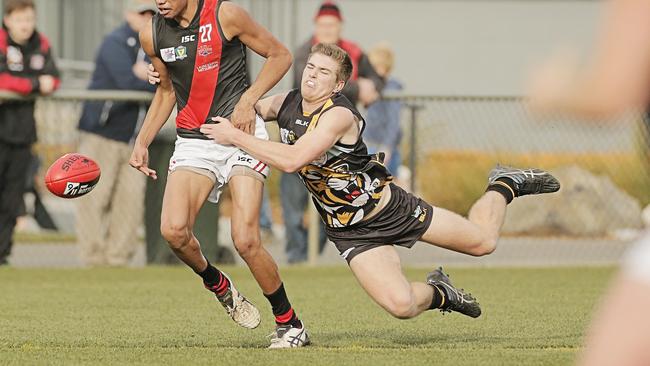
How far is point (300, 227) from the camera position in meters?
12.7

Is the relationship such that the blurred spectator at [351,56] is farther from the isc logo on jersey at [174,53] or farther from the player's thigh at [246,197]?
the player's thigh at [246,197]

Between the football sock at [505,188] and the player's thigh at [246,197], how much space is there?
1458 millimetres

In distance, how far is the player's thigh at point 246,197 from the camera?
7.17 meters

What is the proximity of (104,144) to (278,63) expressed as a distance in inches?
203

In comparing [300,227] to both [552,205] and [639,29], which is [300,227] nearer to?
[552,205]

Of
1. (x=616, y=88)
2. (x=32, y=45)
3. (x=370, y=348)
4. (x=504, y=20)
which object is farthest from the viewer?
(x=504, y=20)

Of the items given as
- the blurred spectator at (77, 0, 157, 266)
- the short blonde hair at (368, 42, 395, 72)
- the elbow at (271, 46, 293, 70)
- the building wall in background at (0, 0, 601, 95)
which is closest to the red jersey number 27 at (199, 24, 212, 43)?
the elbow at (271, 46, 293, 70)

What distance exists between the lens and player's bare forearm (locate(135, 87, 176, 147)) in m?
7.69

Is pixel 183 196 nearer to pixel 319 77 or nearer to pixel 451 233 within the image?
pixel 319 77

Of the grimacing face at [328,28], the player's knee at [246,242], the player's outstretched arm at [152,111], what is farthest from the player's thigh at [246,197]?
the grimacing face at [328,28]

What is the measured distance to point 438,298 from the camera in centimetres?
712

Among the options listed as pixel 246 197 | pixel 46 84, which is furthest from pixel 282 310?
pixel 46 84

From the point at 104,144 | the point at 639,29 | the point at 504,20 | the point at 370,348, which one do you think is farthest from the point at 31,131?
the point at 504,20

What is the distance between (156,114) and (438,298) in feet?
6.63
